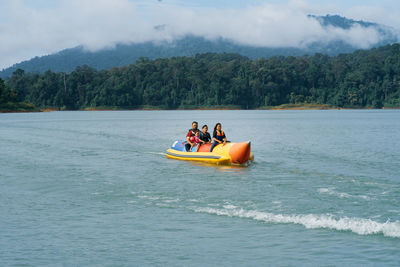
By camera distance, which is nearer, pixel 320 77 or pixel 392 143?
pixel 392 143

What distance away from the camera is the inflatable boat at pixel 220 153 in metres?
20.7

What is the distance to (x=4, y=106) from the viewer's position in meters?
123

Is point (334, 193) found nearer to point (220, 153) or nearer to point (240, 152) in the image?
point (240, 152)

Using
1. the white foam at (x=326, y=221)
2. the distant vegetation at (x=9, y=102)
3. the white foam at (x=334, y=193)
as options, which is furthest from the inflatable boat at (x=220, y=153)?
the distant vegetation at (x=9, y=102)

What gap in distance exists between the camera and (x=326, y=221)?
11.6 m

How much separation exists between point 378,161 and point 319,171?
15.0ft

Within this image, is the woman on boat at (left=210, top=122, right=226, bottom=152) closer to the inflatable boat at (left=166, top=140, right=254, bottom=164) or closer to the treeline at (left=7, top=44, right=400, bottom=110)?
the inflatable boat at (left=166, top=140, right=254, bottom=164)

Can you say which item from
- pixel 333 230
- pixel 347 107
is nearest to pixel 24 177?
pixel 333 230

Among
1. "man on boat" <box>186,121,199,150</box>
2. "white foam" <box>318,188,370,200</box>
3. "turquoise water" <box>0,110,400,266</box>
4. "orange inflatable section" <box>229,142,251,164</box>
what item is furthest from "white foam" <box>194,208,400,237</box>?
"man on boat" <box>186,121,199,150</box>

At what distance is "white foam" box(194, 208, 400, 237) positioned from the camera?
10828mm

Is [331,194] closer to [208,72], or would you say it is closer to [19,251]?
[19,251]

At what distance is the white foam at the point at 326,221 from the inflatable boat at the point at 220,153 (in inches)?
313

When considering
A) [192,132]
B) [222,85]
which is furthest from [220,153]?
[222,85]

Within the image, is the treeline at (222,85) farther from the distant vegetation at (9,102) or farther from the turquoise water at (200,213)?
the turquoise water at (200,213)
